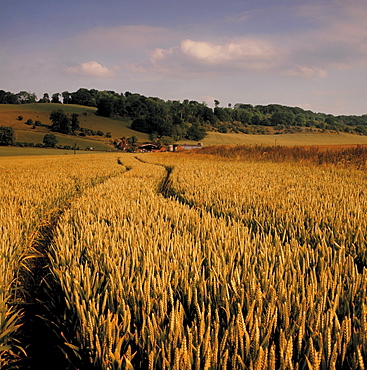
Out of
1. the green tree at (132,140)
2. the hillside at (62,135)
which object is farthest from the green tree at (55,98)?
the green tree at (132,140)

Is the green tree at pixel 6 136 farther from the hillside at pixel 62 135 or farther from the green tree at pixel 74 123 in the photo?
the green tree at pixel 74 123

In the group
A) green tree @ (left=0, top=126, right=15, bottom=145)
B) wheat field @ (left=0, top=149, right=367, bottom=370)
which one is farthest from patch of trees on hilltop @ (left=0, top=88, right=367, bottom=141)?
wheat field @ (left=0, top=149, right=367, bottom=370)

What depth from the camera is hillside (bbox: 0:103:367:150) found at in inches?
3263

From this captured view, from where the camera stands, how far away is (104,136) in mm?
97375

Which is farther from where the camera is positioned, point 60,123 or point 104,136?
point 104,136

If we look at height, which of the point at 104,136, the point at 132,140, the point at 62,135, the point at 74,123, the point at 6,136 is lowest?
the point at 6,136

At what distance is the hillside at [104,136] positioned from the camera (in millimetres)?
82875

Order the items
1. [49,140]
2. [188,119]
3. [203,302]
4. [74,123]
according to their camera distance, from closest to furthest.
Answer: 1. [203,302]
2. [49,140]
3. [74,123]
4. [188,119]

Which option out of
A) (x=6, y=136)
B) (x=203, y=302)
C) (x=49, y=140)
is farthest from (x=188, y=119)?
(x=203, y=302)

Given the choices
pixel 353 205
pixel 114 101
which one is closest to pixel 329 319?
pixel 353 205

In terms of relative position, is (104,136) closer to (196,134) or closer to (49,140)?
(49,140)

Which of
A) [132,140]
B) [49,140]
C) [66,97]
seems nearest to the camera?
[49,140]

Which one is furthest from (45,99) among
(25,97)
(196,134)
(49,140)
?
(196,134)

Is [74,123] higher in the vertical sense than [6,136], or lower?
higher
